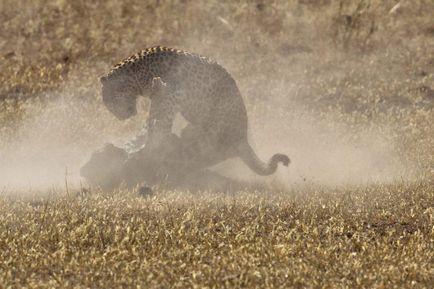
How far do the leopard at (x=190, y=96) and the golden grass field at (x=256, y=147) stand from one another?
0.77 meters

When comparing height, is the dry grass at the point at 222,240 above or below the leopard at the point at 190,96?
below

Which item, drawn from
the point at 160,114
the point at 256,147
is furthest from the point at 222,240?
the point at 256,147

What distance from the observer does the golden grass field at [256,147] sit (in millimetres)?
7578

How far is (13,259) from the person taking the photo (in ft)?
24.7

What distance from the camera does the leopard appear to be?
11.6 meters

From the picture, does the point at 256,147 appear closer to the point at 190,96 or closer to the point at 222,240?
the point at 190,96

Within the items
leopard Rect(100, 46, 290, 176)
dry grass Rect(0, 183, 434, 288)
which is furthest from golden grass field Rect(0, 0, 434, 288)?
leopard Rect(100, 46, 290, 176)

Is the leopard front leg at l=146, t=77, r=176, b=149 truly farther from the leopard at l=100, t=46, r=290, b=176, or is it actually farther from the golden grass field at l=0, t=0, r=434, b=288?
the golden grass field at l=0, t=0, r=434, b=288

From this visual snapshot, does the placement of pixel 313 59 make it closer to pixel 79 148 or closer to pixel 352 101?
pixel 352 101

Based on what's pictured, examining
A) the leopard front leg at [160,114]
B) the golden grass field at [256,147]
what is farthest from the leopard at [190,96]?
the golden grass field at [256,147]

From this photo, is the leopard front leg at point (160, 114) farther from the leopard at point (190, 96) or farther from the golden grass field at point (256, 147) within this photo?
the golden grass field at point (256, 147)

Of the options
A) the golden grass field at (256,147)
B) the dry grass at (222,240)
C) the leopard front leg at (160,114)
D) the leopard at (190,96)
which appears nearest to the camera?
the dry grass at (222,240)

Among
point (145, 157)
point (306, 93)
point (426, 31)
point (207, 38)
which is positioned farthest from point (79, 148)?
point (426, 31)

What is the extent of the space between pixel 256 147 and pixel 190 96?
8.80 feet
